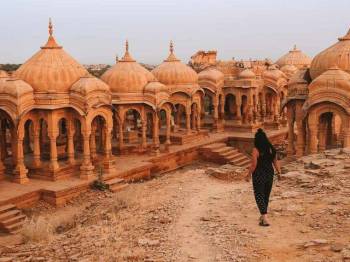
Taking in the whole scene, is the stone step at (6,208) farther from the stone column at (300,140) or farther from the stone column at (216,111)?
the stone column at (216,111)

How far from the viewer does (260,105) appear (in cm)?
2961

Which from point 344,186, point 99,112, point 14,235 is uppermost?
point 99,112

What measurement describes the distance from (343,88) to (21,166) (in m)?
11.7

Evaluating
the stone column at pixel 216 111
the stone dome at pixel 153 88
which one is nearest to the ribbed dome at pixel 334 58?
the stone dome at pixel 153 88

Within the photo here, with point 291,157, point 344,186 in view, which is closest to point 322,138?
point 291,157

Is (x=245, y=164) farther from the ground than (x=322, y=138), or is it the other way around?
(x=322, y=138)

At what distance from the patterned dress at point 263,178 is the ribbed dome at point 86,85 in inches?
370

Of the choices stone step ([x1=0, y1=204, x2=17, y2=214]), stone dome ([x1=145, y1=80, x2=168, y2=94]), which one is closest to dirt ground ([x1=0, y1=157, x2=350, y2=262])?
stone step ([x1=0, y1=204, x2=17, y2=214])

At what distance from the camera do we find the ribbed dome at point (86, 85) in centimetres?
1614

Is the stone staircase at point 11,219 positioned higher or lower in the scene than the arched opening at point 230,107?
lower

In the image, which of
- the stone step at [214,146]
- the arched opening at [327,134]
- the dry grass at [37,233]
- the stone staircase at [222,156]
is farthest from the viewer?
the stone step at [214,146]

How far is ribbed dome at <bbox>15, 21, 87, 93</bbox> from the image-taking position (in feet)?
53.1

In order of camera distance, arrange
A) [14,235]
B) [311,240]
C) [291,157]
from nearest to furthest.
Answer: [311,240] < [14,235] < [291,157]

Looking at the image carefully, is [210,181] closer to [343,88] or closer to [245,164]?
[343,88]
